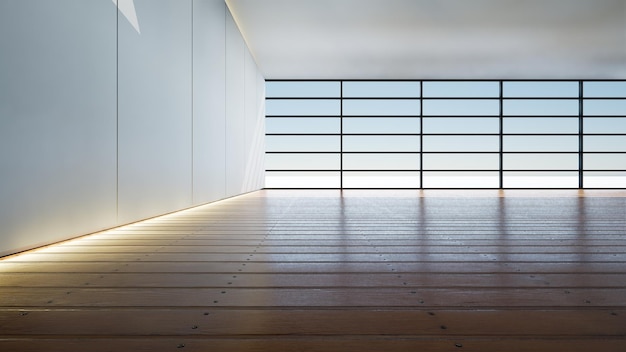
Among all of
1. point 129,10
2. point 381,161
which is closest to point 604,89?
point 381,161

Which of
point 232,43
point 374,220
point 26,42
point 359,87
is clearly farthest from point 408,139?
point 26,42

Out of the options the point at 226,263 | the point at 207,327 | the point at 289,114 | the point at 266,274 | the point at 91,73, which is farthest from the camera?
the point at 289,114

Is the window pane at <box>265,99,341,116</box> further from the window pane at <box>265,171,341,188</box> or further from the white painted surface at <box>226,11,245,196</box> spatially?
the white painted surface at <box>226,11,245,196</box>

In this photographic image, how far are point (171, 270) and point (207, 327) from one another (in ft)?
2.23

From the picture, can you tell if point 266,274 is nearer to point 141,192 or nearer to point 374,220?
point 374,220

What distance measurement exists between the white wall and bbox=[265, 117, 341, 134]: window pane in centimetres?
513

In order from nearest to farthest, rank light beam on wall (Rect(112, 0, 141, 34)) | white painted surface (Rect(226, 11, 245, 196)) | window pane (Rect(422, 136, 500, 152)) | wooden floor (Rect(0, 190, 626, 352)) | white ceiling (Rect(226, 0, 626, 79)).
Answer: wooden floor (Rect(0, 190, 626, 352)), light beam on wall (Rect(112, 0, 141, 34)), white ceiling (Rect(226, 0, 626, 79)), white painted surface (Rect(226, 11, 245, 196)), window pane (Rect(422, 136, 500, 152))

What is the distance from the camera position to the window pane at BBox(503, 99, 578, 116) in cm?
1083

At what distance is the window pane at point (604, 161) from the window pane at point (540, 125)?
0.83m

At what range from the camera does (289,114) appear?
1070 centimetres

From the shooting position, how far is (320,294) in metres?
1.37

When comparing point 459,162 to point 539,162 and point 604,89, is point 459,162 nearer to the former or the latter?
point 539,162

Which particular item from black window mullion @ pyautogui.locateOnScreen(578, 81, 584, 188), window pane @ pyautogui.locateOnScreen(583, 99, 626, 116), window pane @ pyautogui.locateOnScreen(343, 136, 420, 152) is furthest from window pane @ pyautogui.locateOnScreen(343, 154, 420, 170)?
window pane @ pyautogui.locateOnScreen(583, 99, 626, 116)

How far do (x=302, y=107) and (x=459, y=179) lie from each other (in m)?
4.59
